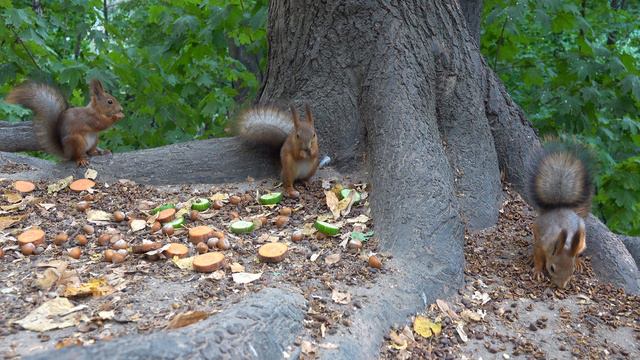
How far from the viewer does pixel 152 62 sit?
16.0ft

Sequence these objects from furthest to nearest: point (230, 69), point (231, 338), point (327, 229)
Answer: point (230, 69) < point (327, 229) < point (231, 338)

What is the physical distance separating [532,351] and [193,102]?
14.4 ft

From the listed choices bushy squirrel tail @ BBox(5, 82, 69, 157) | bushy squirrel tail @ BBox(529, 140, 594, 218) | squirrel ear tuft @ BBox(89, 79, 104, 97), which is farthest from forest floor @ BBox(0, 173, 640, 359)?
squirrel ear tuft @ BBox(89, 79, 104, 97)

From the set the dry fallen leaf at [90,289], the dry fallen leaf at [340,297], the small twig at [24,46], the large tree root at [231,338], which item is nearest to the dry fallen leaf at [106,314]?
the dry fallen leaf at [90,289]

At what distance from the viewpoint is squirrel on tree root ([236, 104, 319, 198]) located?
324 cm

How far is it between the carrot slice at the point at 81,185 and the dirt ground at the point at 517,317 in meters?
1.93

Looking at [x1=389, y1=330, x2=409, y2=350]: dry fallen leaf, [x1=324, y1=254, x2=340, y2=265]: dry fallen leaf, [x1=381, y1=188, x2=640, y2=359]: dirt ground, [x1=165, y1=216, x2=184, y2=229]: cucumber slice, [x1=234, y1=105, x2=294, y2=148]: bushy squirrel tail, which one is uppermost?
[x1=234, y1=105, x2=294, y2=148]: bushy squirrel tail

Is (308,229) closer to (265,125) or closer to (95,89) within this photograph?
(265,125)

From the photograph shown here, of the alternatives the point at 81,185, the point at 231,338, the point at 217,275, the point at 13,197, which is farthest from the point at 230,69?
the point at 231,338

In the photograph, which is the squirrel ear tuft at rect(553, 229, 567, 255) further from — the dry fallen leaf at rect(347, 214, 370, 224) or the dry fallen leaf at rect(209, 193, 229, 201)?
the dry fallen leaf at rect(209, 193, 229, 201)

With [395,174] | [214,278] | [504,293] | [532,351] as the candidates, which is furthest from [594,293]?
[214,278]

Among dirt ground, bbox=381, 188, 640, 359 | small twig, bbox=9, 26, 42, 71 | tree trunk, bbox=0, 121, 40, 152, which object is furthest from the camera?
small twig, bbox=9, 26, 42, 71

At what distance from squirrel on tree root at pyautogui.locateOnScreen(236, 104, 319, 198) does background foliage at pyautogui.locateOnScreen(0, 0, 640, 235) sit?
122 cm

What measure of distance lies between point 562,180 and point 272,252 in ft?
5.24
